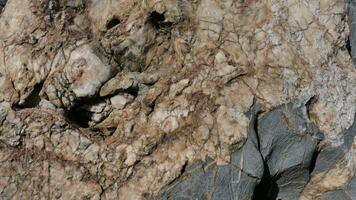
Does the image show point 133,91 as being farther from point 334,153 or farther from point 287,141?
point 334,153

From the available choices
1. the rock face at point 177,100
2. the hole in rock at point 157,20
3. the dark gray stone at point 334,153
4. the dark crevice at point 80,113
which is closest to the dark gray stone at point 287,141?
the rock face at point 177,100

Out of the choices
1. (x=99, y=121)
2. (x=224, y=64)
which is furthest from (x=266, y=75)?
(x=99, y=121)

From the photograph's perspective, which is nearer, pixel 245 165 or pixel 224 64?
pixel 245 165

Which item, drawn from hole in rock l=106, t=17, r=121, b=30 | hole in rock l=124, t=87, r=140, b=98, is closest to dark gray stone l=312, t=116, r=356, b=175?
hole in rock l=124, t=87, r=140, b=98

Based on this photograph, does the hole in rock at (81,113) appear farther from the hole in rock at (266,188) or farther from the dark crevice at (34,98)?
the hole in rock at (266,188)

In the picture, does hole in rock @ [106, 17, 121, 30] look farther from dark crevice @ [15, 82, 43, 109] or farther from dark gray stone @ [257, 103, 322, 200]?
dark gray stone @ [257, 103, 322, 200]

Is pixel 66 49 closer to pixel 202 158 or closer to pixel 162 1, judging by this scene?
pixel 162 1

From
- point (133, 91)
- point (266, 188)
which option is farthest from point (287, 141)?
point (133, 91)

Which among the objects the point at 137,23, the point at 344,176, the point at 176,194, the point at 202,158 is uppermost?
the point at 137,23
